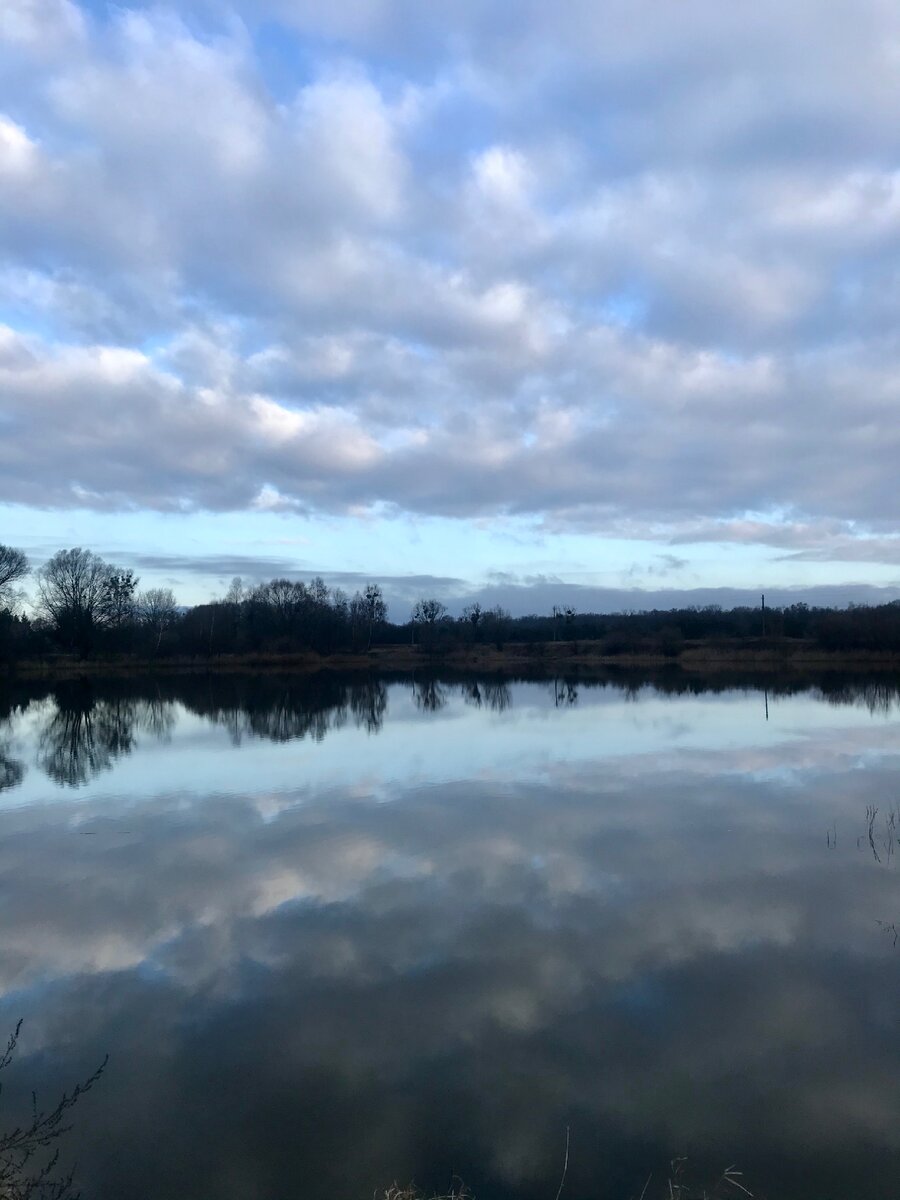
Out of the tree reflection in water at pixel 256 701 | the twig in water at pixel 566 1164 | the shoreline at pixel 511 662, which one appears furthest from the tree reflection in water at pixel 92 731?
the shoreline at pixel 511 662

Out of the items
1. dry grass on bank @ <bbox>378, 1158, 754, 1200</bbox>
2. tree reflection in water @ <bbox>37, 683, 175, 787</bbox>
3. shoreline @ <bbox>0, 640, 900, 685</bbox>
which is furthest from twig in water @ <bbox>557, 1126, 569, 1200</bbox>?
shoreline @ <bbox>0, 640, 900, 685</bbox>

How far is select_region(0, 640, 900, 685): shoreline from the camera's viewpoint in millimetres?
54812

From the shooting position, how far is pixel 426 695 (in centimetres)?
3834

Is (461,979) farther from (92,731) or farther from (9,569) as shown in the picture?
(9,569)

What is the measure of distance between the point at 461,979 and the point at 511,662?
58.9 meters

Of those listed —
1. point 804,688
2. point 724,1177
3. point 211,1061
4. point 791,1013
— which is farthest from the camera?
point 804,688

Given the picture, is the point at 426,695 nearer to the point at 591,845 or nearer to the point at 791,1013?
the point at 591,845

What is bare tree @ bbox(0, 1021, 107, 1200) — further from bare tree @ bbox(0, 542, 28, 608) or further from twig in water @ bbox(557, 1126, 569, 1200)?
bare tree @ bbox(0, 542, 28, 608)

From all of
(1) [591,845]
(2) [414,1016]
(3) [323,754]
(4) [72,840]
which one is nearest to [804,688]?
(3) [323,754]

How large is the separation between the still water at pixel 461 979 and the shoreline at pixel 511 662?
1552 inches

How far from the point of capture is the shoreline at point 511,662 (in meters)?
54.8

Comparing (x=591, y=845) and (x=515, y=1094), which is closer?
(x=515, y=1094)

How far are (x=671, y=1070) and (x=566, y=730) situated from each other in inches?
740

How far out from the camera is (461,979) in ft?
23.1
